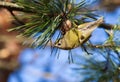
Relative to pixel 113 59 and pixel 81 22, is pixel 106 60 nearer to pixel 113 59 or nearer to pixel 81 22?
pixel 113 59

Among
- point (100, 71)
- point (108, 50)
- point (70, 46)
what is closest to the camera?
point (70, 46)

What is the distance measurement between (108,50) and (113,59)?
52mm

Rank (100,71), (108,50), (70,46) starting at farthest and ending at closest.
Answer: (100,71)
(108,50)
(70,46)

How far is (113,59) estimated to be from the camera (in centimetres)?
97

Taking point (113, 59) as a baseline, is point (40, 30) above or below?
above

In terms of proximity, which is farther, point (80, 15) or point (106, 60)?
point (106, 60)

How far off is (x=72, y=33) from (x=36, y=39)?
3.0 inches

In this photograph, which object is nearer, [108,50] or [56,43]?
[56,43]

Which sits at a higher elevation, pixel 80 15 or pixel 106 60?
pixel 80 15

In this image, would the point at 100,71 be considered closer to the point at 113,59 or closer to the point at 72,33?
the point at 113,59

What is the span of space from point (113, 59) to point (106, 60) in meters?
0.04

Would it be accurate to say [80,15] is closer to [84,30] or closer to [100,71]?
[84,30]

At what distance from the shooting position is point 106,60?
1.02 metres

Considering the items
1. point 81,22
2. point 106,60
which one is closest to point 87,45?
point 81,22
